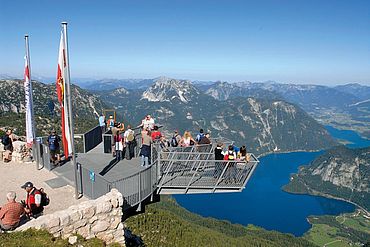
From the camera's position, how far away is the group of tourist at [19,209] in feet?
33.3

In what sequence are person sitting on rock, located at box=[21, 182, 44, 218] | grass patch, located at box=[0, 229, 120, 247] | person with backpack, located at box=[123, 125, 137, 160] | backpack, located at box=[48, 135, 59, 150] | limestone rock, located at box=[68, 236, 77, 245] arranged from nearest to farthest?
1. grass patch, located at box=[0, 229, 120, 247]
2. limestone rock, located at box=[68, 236, 77, 245]
3. person sitting on rock, located at box=[21, 182, 44, 218]
4. backpack, located at box=[48, 135, 59, 150]
5. person with backpack, located at box=[123, 125, 137, 160]

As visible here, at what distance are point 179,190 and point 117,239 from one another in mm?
4415

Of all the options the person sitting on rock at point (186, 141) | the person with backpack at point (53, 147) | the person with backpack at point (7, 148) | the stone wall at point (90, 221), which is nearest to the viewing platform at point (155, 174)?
the person with backpack at point (53, 147)

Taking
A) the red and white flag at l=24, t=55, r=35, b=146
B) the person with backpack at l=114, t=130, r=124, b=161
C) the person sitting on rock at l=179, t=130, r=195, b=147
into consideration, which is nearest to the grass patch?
the person with backpack at l=114, t=130, r=124, b=161

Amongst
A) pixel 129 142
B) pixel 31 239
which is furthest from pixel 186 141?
pixel 31 239

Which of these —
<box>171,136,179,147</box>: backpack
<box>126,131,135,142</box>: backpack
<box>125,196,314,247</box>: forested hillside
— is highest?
<box>126,131,135,142</box>: backpack

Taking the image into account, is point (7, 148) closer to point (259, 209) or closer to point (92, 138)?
point (92, 138)

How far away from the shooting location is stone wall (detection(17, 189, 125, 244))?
33.3ft

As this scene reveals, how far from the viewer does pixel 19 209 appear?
1045 cm

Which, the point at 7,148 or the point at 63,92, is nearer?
the point at 63,92

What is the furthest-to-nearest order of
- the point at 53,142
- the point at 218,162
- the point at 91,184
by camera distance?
the point at 53,142 < the point at 218,162 < the point at 91,184

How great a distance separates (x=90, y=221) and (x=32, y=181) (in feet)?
21.2

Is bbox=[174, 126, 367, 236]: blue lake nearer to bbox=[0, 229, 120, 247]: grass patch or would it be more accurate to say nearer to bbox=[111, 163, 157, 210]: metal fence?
bbox=[111, 163, 157, 210]: metal fence

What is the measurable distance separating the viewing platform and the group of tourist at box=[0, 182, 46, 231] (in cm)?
220
